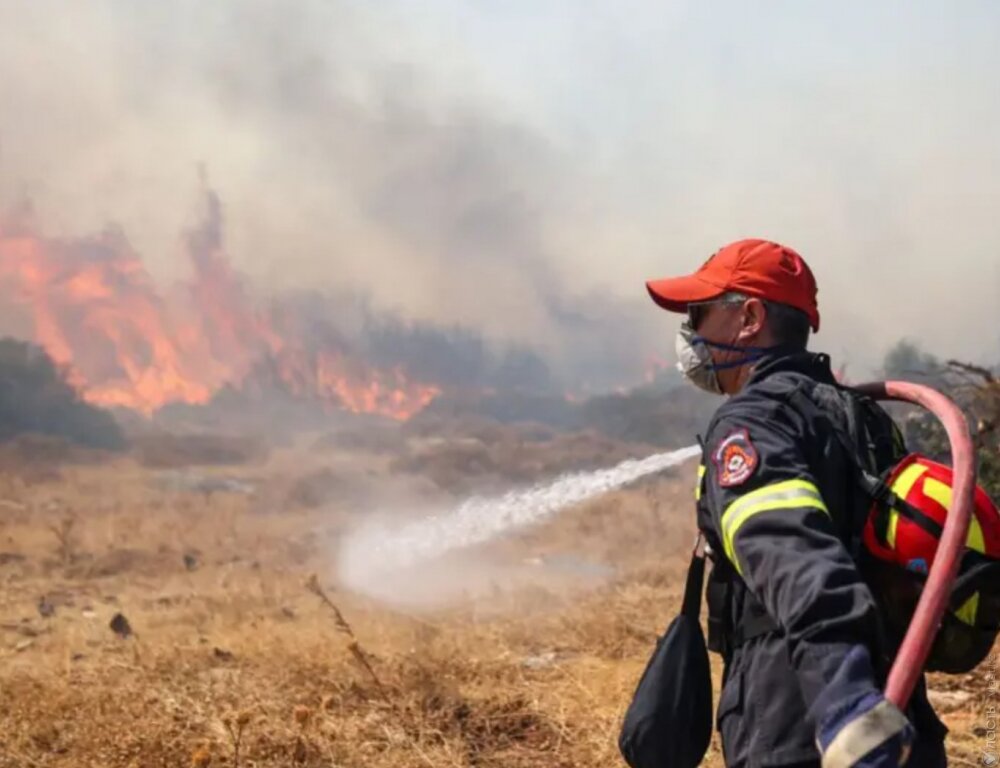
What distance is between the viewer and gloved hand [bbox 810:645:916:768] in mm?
1413

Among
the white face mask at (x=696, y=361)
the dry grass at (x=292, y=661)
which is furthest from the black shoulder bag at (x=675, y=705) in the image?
the dry grass at (x=292, y=661)

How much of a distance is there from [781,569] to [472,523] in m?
9.00

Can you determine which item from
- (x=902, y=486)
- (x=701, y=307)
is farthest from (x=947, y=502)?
(x=701, y=307)

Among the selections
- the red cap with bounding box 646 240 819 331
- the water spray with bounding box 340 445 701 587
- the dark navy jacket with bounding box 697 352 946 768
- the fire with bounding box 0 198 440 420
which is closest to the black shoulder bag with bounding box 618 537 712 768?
the dark navy jacket with bounding box 697 352 946 768

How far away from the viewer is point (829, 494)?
1780 millimetres

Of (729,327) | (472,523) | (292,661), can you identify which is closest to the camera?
(729,327)

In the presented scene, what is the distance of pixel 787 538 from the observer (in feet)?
5.24

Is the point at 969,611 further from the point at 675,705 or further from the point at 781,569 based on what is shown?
the point at 675,705

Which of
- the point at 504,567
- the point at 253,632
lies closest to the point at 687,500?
the point at 504,567

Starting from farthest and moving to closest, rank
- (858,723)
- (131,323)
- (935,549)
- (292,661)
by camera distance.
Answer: (131,323) < (292,661) < (935,549) < (858,723)

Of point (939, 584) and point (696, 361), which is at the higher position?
point (696, 361)

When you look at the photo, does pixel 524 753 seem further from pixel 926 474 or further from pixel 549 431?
pixel 549 431

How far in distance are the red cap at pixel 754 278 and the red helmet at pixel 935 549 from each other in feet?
1.59

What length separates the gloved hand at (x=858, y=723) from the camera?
141 cm
